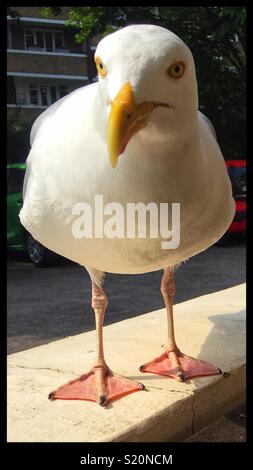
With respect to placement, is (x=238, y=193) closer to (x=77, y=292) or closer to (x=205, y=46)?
(x=77, y=292)

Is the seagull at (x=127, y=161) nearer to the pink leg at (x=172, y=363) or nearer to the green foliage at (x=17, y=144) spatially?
the pink leg at (x=172, y=363)

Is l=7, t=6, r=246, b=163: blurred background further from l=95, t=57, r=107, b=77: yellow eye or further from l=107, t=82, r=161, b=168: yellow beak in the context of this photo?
l=107, t=82, r=161, b=168: yellow beak

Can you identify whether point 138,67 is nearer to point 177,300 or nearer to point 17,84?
point 177,300

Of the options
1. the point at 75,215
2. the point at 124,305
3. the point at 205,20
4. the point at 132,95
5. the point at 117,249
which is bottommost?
the point at 124,305

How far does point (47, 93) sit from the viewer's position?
27.0 m

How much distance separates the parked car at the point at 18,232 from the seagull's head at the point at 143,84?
7.36 meters

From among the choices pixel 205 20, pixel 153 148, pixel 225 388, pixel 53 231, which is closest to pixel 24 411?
pixel 53 231

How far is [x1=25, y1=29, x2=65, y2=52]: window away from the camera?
2623 centimetres

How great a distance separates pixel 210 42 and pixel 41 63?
15.2m

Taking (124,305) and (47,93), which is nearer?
(124,305)

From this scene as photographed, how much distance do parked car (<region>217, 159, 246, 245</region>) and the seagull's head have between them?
805 cm

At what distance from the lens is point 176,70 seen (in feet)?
6.17

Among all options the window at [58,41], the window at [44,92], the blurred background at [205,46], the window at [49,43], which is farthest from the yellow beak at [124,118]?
the window at [58,41]
